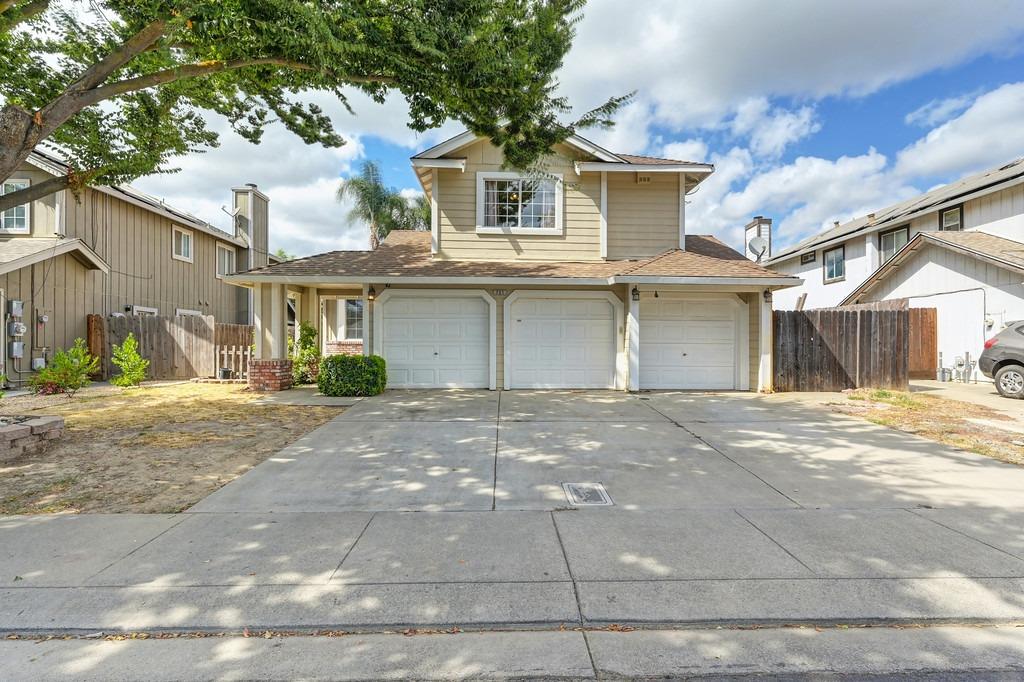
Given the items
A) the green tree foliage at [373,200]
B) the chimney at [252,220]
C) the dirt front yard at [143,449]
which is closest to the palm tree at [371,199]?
the green tree foliage at [373,200]

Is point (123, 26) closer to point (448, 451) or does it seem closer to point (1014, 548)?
point (448, 451)

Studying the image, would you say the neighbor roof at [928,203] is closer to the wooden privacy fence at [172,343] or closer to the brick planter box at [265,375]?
the brick planter box at [265,375]

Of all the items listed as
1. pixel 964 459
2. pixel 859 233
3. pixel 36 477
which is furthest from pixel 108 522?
pixel 859 233

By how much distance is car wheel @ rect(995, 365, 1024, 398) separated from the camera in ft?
31.9

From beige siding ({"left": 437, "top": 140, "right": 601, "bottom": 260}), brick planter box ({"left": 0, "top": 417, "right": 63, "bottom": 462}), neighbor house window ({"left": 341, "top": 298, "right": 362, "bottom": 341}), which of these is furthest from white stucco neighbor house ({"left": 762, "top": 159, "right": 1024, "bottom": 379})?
neighbor house window ({"left": 341, "top": 298, "right": 362, "bottom": 341})

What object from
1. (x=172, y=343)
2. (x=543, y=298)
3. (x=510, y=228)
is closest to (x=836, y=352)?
(x=543, y=298)

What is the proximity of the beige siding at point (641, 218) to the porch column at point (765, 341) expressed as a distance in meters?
2.50

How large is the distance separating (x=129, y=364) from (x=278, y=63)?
9.99 m

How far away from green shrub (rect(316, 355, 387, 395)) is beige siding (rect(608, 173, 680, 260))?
21.0 feet

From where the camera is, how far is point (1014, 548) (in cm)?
342

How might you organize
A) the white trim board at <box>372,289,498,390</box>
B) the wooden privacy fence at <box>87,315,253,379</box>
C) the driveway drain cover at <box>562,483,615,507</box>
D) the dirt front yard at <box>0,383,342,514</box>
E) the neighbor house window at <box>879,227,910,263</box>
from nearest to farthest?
1. the driveway drain cover at <box>562,483,615,507</box>
2. the dirt front yard at <box>0,383,342,514</box>
3. the white trim board at <box>372,289,498,390</box>
4. the wooden privacy fence at <box>87,315,253,379</box>
5. the neighbor house window at <box>879,227,910,263</box>

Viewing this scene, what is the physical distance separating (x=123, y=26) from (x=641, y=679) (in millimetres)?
10175

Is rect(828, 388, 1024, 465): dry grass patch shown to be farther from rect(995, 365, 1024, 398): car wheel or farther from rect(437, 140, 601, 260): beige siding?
rect(437, 140, 601, 260): beige siding

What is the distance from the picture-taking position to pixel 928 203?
16.4 meters
